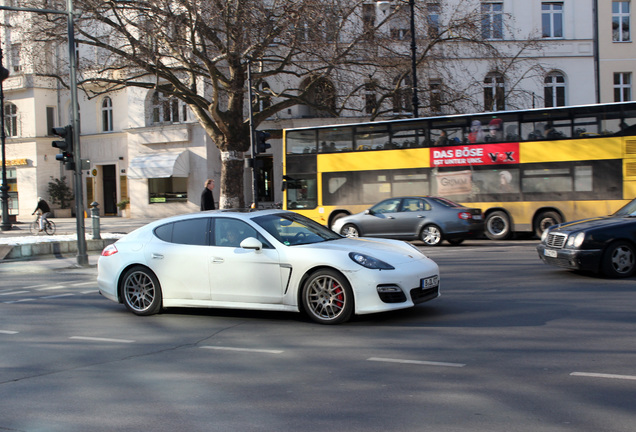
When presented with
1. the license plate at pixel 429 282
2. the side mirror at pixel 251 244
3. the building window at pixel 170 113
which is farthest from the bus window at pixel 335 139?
the building window at pixel 170 113

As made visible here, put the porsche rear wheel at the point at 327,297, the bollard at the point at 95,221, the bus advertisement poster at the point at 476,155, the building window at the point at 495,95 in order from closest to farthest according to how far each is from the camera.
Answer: the porsche rear wheel at the point at 327,297, the bus advertisement poster at the point at 476,155, the bollard at the point at 95,221, the building window at the point at 495,95

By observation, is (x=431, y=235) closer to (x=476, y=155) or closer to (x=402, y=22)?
(x=476, y=155)

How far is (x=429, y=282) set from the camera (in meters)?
8.09

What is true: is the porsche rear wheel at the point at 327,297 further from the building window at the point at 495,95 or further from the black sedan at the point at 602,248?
the building window at the point at 495,95

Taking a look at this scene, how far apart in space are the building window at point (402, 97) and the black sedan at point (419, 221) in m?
8.90

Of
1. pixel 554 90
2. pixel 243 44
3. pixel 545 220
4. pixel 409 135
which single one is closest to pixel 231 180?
pixel 243 44

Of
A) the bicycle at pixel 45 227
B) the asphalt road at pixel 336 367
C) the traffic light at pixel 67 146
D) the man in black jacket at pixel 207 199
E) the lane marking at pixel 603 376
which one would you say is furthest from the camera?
the bicycle at pixel 45 227

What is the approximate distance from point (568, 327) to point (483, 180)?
14.0 meters

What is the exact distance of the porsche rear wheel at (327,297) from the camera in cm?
775

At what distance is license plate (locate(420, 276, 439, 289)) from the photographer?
26.1 ft

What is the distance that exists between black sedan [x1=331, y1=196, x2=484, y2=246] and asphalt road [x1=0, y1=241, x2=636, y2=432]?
8.69 meters

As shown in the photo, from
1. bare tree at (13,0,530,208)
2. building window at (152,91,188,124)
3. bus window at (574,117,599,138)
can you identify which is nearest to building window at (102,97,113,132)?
building window at (152,91,188,124)

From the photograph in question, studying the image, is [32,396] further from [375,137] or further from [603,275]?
[375,137]

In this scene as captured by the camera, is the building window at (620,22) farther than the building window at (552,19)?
Yes
